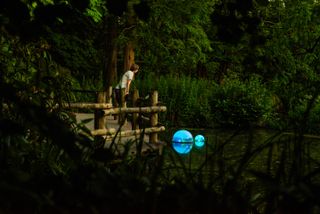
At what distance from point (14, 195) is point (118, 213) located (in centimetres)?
30

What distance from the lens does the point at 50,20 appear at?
261cm

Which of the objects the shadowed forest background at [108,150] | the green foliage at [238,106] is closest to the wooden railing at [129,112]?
the shadowed forest background at [108,150]

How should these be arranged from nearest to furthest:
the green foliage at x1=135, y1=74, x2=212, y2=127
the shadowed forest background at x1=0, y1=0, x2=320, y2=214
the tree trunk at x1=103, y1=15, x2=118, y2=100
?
the shadowed forest background at x1=0, y1=0, x2=320, y2=214 < the green foliage at x1=135, y1=74, x2=212, y2=127 < the tree trunk at x1=103, y1=15, x2=118, y2=100

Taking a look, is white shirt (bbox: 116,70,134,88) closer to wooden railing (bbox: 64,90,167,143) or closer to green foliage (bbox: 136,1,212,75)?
wooden railing (bbox: 64,90,167,143)

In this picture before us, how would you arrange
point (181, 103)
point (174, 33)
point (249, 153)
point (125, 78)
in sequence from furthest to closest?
point (174, 33)
point (181, 103)
point (125, 78)
point (249, 153)

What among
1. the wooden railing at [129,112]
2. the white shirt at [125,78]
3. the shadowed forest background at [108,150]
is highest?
the shadowed forest background at [108,150]

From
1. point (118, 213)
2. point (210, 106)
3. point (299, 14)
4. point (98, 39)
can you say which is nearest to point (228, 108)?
point (210, 106)

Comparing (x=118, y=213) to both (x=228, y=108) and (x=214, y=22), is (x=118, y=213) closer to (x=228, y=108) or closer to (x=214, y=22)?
(x=214, y=22)

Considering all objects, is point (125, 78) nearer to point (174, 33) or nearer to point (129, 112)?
point (129, 112)

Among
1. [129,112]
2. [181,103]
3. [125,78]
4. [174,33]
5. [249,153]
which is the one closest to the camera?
[249,153]

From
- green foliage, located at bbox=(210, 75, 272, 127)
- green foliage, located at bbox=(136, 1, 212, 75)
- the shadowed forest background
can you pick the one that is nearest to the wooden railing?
the shadowed forest background

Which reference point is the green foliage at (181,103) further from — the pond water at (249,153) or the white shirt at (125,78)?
the white shirt at (125,78)

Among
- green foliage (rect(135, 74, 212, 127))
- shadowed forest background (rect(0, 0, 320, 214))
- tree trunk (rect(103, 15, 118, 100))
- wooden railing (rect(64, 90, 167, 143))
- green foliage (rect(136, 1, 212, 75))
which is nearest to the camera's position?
shadowed forest background (rect(0, 0, 320, 214))

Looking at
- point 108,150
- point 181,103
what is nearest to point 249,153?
point 108,150
